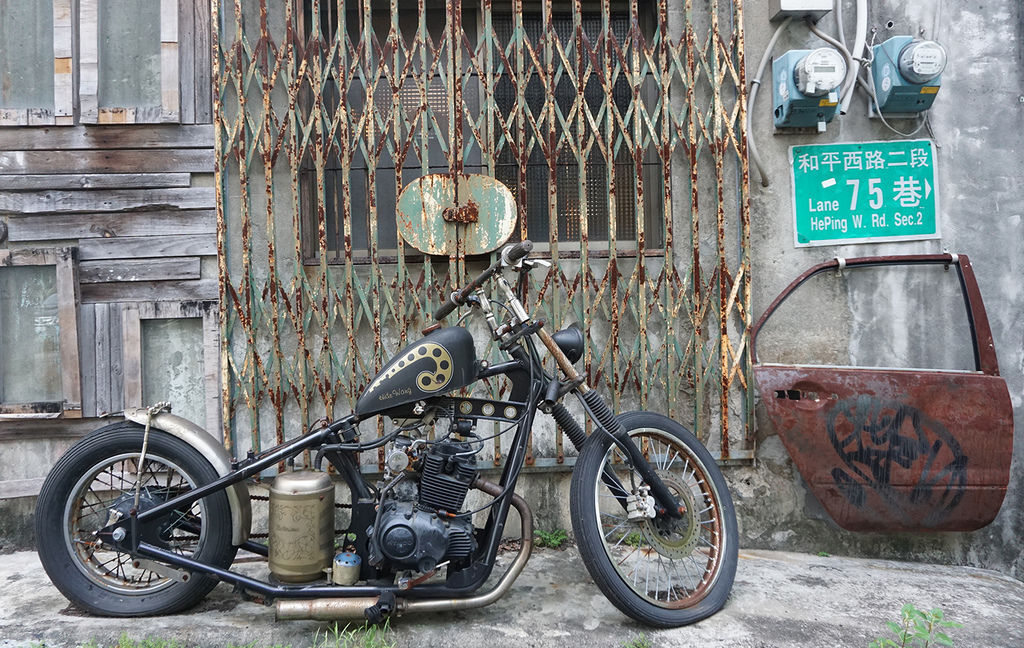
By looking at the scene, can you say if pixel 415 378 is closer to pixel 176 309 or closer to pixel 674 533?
pixel 674 533

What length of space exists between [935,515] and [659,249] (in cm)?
195

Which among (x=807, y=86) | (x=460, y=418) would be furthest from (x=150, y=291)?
(x=807, y=86)

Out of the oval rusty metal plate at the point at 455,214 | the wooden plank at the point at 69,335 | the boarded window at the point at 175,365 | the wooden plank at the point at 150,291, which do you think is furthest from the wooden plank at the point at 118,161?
the oval rusty metal plate at the point at 455,214

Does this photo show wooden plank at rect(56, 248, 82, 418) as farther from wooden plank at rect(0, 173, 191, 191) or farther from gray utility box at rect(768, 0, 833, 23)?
gray utility box at rect(768, 0, 833, 23)

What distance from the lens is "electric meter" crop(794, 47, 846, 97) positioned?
10.7 feet

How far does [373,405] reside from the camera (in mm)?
2412

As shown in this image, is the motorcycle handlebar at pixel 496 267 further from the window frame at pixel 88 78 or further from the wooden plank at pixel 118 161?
the window frame at pixel 88 78

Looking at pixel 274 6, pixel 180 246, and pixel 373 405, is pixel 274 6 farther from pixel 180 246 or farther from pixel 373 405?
pixel 373 405

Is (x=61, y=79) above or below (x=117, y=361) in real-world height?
above

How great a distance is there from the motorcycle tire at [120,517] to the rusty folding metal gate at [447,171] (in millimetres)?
794

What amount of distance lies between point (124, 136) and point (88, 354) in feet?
3.94

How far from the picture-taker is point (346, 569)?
2461mm

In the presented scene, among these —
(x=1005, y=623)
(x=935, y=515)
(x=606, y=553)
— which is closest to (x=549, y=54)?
Result: (x=606, y=553)

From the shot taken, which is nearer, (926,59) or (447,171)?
(926,59)
